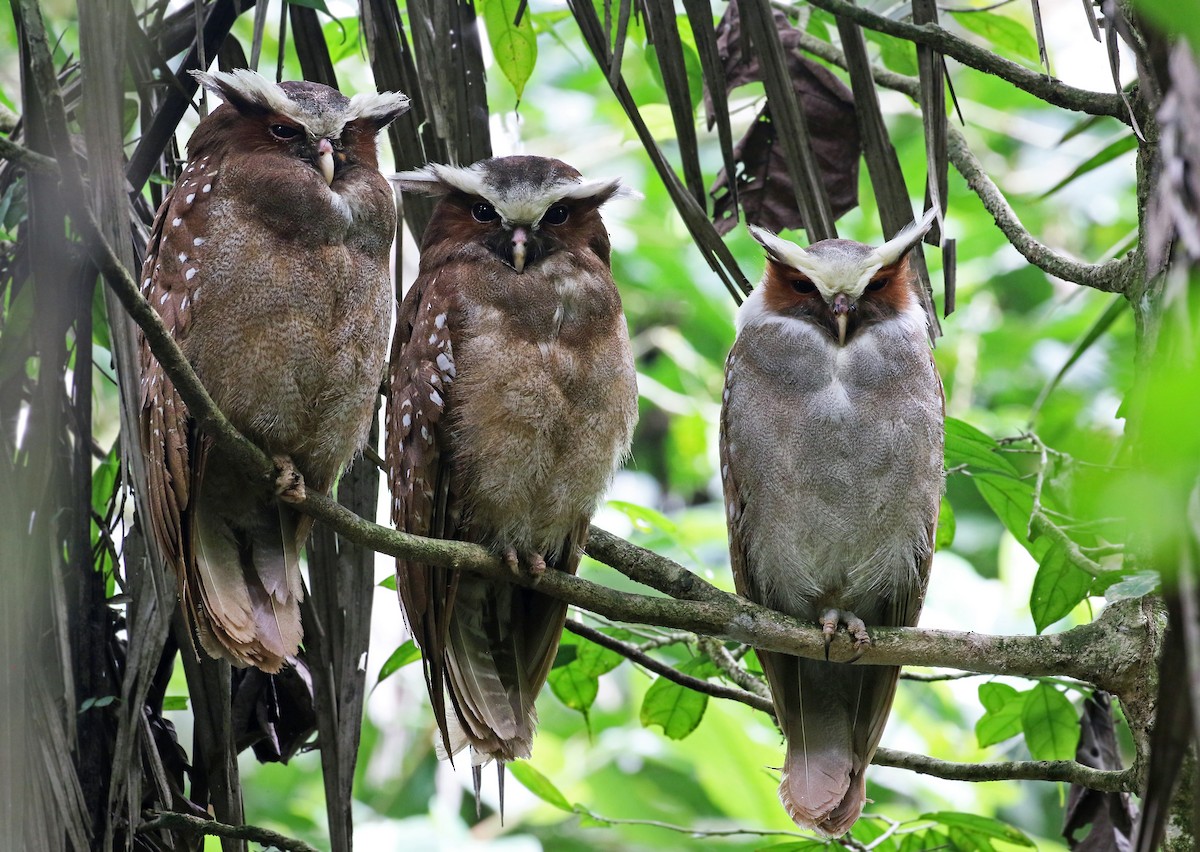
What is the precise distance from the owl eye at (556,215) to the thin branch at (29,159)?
1.37 m

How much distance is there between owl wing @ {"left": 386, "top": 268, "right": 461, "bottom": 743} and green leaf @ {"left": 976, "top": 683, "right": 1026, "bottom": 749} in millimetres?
1432

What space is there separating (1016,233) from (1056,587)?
88 centimetres

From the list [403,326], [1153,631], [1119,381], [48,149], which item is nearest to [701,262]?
[1119,381]

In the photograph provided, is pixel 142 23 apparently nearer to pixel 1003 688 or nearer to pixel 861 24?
pixel 861 24

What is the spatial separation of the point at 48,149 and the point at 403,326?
1.30 meters

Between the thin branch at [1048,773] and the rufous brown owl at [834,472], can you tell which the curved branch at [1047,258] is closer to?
the rufous brown owl at [834,472]

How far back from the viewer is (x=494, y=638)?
329 cm

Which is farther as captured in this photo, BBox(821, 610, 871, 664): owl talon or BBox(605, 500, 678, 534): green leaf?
BBox(605, 500, 678, 534): green leaf

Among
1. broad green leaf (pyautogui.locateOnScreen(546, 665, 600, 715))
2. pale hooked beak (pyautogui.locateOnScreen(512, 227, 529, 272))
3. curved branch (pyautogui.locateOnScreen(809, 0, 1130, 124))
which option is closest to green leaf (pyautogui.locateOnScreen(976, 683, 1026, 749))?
broad green leaf (pyautogui.locateOnScreen(546, 665, 600, 715))

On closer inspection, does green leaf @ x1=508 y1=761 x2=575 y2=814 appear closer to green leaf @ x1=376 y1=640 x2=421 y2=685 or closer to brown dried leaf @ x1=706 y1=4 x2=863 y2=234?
green leaf @ x1=376 y1=640 x2=421 y2=685

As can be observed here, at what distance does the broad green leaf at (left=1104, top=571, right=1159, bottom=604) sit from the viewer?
2236 millimetres

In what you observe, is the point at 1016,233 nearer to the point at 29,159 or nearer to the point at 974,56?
the point at 974,56

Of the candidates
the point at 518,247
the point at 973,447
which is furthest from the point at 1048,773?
the point at 518,247

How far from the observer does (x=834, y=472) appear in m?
3.32
